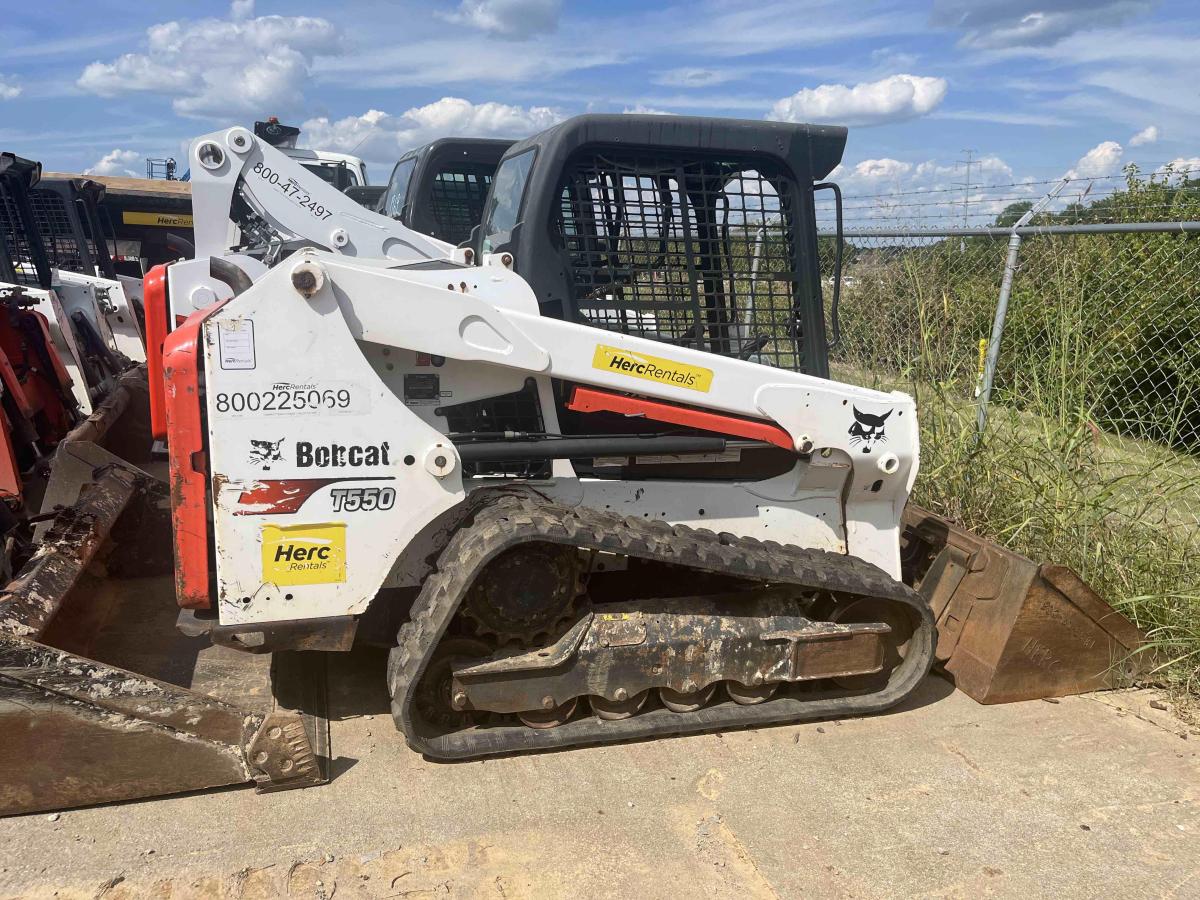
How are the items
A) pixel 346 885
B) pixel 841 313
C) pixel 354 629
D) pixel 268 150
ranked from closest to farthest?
pixel 346 885 < pixel 354 629 < pixel 268 150 < pixel 841 313

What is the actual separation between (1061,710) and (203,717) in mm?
3155

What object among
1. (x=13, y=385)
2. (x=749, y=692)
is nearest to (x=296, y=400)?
(x=749, y=692)

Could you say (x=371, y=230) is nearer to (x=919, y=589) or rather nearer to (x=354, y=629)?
(x=354, y=629)

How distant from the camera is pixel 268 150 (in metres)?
5.76

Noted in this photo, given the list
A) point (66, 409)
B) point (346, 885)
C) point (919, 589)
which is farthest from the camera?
point (66, 409)

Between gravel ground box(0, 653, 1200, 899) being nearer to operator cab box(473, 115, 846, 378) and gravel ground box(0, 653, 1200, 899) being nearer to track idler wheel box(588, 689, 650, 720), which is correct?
track idler wheel box(588, 689, 650, 720)

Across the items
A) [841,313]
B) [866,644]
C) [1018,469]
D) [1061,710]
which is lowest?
[1061,710]

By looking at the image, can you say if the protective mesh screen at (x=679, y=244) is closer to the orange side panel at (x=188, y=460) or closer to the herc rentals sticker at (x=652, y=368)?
the herc rentals sticker at (x=652, y=368)

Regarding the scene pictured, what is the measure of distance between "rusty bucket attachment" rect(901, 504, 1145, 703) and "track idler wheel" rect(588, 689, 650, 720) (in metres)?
1.37

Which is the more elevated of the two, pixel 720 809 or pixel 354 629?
pixel 354 629

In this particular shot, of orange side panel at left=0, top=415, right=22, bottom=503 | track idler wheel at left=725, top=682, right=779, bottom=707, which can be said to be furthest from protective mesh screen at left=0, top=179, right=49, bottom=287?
track idler wheel at left=725, top=682, right=779, bottom=707

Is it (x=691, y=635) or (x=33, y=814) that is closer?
(x=33, y=814)

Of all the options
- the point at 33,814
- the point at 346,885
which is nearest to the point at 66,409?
the point at 33,814

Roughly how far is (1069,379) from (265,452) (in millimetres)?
3868
